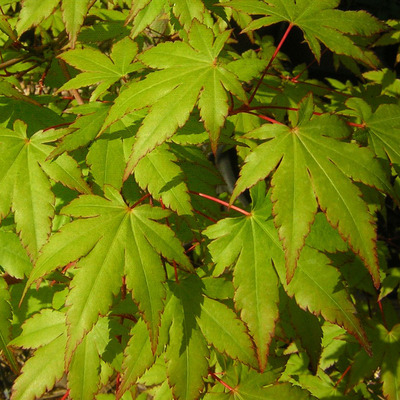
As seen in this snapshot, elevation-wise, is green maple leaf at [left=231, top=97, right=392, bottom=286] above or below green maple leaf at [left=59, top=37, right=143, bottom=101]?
below

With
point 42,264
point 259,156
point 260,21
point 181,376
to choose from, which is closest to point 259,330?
point 181,376

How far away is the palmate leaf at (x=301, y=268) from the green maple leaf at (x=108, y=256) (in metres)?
0.15

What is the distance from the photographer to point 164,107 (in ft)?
2.76

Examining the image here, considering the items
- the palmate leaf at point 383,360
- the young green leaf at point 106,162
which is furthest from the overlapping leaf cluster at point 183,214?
the palmate leaf at point 383,360

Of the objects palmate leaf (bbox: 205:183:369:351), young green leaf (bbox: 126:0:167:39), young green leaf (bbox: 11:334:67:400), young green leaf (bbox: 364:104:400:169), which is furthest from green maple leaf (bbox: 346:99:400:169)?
young green leaf (bbox: 11:334:67:400)

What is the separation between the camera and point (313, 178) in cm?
83

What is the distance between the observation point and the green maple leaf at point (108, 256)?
31.6 inches

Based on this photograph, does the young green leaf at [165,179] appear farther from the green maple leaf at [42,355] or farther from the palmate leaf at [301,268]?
the green maple leaf at [42,355]

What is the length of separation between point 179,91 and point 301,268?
485mm

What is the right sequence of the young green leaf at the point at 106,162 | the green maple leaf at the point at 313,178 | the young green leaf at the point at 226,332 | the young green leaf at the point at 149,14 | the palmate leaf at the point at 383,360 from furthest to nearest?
the palmate leaf at the point at 383,360
the young green leaf at the point at 149,14
the young green leaf at the point at 106,162
the young green leaf at the point at 226,332
the green maple leaf at the point at 313,178

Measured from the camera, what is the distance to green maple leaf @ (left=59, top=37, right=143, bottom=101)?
42.1 inches

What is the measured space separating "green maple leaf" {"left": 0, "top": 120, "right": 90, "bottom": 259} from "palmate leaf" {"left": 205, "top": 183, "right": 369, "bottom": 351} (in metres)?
0.36

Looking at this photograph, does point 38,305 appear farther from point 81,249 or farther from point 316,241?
point 316,241

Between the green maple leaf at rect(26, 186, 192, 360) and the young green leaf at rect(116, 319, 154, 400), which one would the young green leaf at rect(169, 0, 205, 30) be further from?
the young green leaf at rect(116, 319, 154, 400)
